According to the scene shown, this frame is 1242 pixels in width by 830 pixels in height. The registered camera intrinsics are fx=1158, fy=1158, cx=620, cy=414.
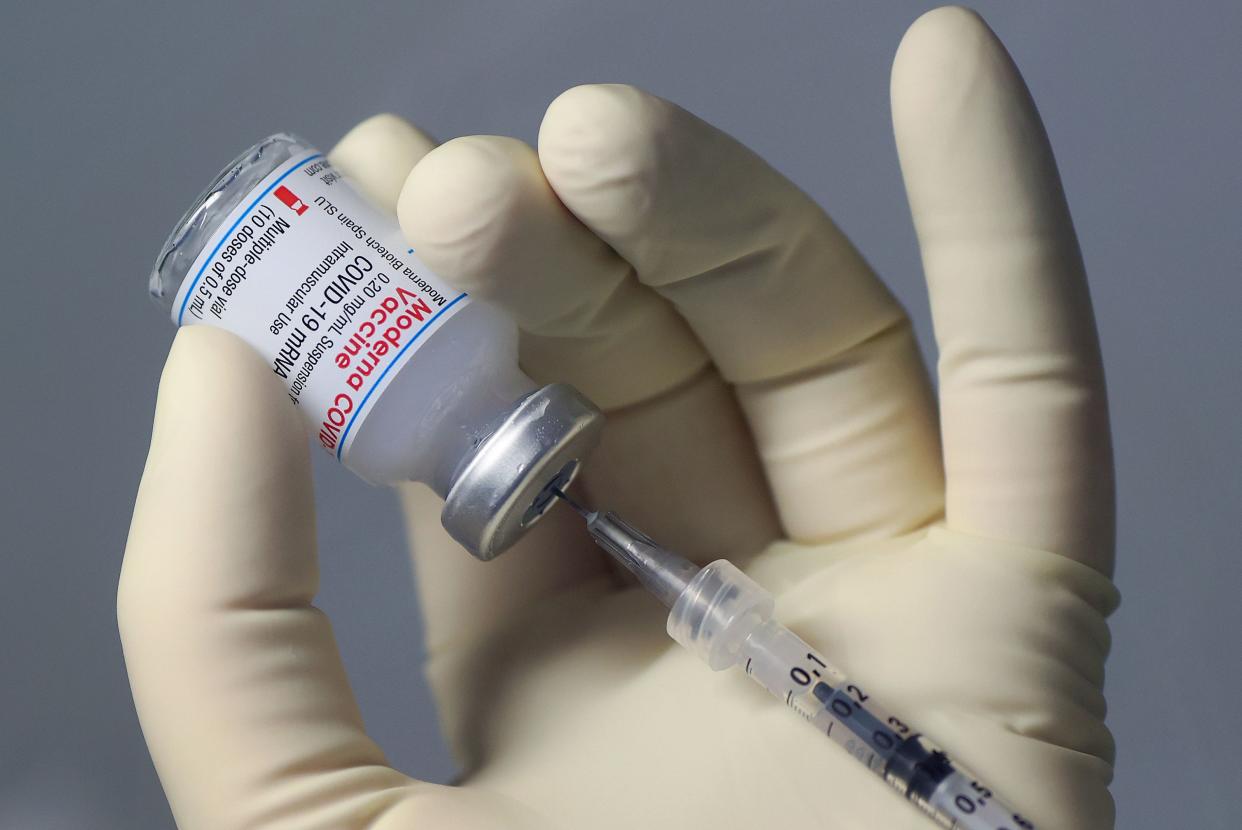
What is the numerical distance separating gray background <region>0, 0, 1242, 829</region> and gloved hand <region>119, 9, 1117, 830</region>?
0.46 metres

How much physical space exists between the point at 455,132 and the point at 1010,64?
2.51ft

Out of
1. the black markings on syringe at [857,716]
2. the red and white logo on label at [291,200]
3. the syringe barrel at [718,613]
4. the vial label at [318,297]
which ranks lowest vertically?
the black markings on syringe at [857,716]

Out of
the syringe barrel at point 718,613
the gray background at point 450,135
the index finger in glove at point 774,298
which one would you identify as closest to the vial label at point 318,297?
the index finger in glove at point 774,298

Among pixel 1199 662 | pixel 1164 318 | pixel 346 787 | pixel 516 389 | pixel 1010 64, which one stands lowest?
pixel 1199 662

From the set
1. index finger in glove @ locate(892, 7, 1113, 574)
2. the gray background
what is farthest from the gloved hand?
the gray background

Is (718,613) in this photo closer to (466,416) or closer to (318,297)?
(466,416)

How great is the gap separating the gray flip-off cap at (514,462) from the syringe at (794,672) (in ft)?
0.20

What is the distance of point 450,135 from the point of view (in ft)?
4.65

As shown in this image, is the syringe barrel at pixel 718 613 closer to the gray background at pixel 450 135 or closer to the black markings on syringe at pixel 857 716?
the black markings on syringe at pixel 857 716

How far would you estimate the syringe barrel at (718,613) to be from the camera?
0.80 metres

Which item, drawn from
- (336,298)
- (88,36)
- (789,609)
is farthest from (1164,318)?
(88,36)

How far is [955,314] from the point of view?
2.77ft

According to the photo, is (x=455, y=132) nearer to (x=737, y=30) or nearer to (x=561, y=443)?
(x=737, y=30)

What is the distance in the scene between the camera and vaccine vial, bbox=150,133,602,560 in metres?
0.74
